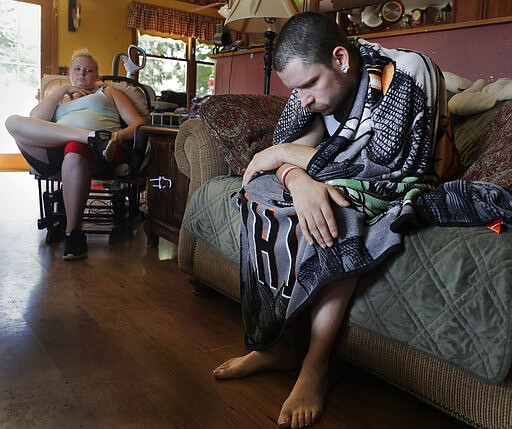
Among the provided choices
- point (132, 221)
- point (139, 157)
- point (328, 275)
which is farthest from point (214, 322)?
point (132, 221)

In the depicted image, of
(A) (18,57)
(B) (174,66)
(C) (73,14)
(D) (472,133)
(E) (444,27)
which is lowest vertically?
(D) (472,133)

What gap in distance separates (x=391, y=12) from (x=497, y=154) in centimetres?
244

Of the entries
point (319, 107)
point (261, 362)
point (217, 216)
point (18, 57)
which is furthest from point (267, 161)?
point (18, 57)

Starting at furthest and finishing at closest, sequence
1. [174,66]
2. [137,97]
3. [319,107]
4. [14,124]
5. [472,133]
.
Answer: [174,66], [137,97], [14,124], [472,133], [319,107]

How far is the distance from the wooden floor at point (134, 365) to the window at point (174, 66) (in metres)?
5.61

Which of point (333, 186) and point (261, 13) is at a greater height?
point (261, 13)

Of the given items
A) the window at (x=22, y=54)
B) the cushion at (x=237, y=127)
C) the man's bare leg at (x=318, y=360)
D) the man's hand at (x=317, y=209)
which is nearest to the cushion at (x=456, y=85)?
the cushion at (x=237, y=127)

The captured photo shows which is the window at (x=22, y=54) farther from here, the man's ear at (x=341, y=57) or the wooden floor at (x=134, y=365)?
the man's ear at (x=341, y=57)

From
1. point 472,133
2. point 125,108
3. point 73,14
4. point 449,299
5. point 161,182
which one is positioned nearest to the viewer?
point 449,299

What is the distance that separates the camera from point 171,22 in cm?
736

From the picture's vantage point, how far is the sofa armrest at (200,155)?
2.04 m

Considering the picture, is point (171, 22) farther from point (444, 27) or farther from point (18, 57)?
point (444, 27)

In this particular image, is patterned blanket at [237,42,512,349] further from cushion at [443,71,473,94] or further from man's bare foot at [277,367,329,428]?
cushion at [443,71,473,94]

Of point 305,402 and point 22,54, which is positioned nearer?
point 305,402
